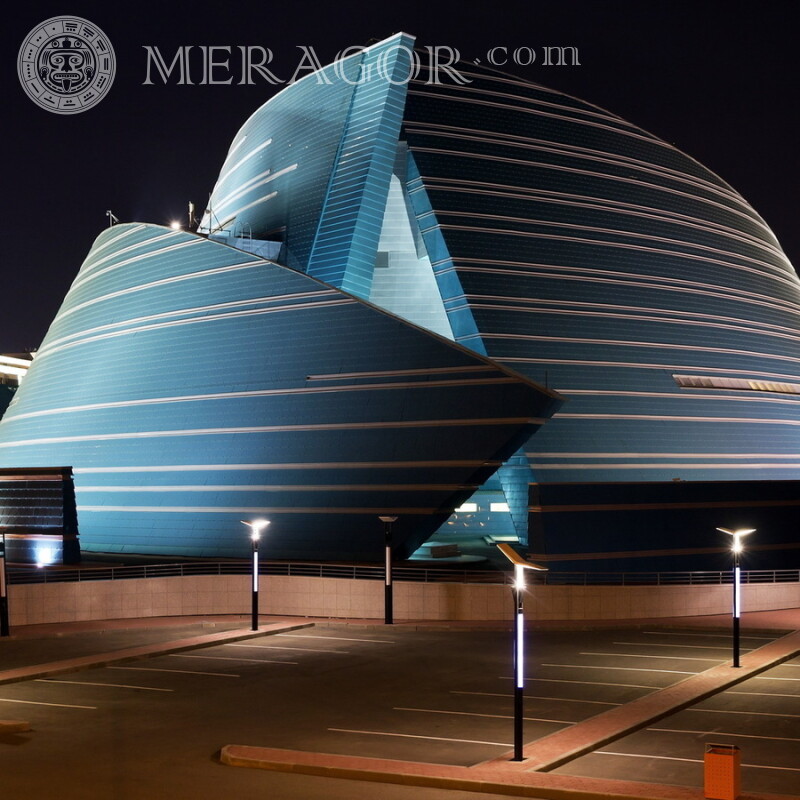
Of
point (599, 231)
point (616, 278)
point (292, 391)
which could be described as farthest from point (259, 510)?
point (599, 231)

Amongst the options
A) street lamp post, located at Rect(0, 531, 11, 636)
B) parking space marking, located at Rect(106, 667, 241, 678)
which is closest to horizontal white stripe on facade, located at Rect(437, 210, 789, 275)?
street lamp post, located at Rect(0, 531, 11, 636)

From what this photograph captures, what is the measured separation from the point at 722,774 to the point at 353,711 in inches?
289

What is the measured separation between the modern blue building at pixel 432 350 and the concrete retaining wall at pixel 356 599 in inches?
176

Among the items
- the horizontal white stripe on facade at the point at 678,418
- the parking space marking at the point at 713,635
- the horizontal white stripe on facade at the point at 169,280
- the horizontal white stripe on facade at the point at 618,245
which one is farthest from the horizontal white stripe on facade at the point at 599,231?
the parking space marking at the point at 713,635

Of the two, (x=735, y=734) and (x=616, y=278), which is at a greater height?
(x=616, y=278)

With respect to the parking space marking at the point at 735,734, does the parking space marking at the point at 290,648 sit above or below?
below

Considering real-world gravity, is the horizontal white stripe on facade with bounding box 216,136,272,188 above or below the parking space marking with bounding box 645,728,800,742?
above

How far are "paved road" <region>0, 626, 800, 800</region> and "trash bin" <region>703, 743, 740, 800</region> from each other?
135cm

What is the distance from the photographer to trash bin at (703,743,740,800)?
11.5 meters

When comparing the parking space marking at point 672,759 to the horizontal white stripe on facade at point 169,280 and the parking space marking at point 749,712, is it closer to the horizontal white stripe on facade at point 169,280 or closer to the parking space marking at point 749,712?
the parking space marking at point 749,712

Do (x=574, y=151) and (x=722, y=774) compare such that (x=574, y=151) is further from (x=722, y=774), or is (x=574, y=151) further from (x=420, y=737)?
(x=722, y=774)

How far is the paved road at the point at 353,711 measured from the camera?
13219 mm

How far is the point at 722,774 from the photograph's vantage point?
11602 mm

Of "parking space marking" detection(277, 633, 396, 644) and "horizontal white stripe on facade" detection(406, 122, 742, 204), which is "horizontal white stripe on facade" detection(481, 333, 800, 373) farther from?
"parking space marking" detection(277, 633, 396, 644)
